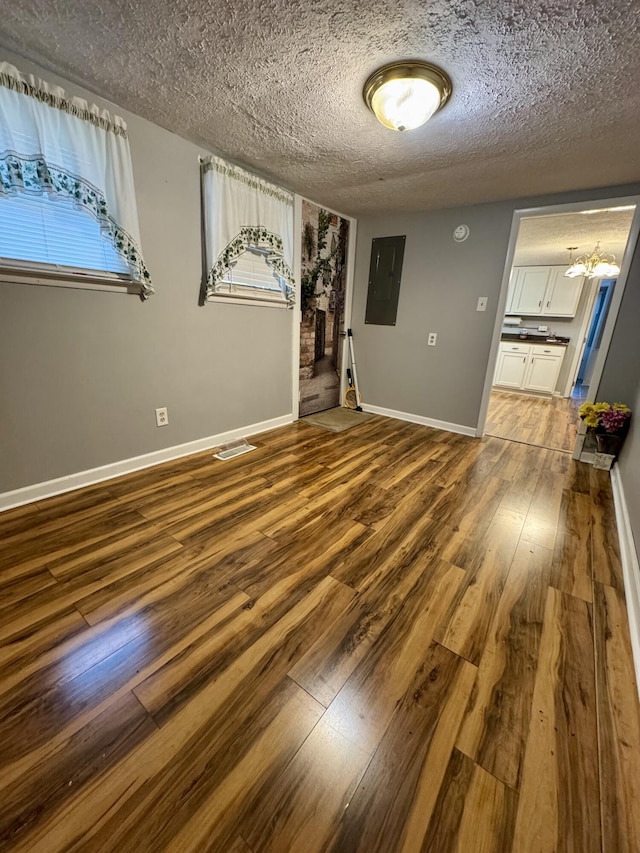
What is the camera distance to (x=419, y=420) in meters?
3.87

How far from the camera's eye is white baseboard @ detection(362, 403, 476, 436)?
140 inches

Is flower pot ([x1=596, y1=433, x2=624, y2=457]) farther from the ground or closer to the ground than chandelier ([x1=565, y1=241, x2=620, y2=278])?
closer to the ground

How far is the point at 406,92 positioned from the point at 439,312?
85.1 inches

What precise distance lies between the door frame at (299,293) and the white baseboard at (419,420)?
477mm

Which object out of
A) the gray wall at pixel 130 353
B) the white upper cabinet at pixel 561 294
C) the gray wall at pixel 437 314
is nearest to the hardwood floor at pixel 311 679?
the gray wall at pixel 130 353

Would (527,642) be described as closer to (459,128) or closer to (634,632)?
(634,632)

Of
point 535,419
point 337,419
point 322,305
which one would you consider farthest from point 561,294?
point 337,419

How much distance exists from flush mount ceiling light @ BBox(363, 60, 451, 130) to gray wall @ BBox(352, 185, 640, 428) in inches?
68.7

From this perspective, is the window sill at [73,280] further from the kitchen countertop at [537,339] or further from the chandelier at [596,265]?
the kitchen countertop at [537,339]

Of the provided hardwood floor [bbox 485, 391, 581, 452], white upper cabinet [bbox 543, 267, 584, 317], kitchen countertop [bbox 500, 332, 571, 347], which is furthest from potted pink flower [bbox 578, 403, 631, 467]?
white upper cabinet [bbox 543, 267, 584, 317]

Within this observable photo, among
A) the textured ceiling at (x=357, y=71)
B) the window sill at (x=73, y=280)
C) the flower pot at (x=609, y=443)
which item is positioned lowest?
the flower pot at (x=609, y=443)

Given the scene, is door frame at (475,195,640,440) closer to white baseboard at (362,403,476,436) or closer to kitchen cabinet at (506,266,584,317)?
white baseboard at (362,403,476,436)

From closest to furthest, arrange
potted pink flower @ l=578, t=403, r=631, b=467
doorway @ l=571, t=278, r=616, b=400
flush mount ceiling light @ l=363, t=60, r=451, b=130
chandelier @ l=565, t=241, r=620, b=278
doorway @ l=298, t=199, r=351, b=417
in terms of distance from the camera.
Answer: flush mount ceiling light @ l=363, t=60, r=451, b=130 < potted pink flower @ l=578, t=403, r=631, b=467 < doorway @ l=298, t=199, r=351, b=417 < chandelier @ l=565, t=241, r=620, b=278 < doorway @ l=571, t=278, r=616, b=400

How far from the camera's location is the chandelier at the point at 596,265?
163 inches
